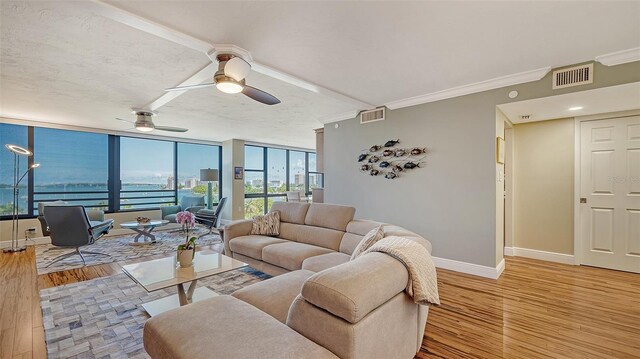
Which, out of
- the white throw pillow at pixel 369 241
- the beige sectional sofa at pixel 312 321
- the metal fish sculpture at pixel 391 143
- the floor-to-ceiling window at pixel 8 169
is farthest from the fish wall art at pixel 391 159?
the floor-to-ceiling window at pixel 8 169

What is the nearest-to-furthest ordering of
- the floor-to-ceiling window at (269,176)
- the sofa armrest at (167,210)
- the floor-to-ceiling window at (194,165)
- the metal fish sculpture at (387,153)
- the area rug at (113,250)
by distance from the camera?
1. the area rug at (113,250)
2. the metal fish sculpture at (387,153)
3. the sofa armrest at (167,210)
4. the floor-to-ceiling window at (194,165)
5. the floor-to-ceiling window at (269,176)

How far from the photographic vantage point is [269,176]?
8.95 m

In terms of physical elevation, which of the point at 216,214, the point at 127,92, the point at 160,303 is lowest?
the point at 160,303

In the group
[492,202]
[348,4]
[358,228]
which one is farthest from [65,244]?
[492,202]

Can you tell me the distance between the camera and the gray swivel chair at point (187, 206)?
671 centimetres

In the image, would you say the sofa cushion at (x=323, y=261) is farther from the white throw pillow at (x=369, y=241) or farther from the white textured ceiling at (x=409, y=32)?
the white textured ceiling at (x=409, y=32)

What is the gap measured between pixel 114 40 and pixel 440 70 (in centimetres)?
327

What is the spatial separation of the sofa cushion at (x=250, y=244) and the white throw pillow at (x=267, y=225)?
14 centimetres

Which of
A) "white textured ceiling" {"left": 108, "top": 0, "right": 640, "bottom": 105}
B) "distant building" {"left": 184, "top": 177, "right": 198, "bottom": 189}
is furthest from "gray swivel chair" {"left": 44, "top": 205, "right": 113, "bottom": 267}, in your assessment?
"white textured ceiling" {"left": 108, "top": 0, "right": 640, "bottom": 105}

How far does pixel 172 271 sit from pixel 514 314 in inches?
127

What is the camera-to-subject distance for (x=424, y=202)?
3.92 metres

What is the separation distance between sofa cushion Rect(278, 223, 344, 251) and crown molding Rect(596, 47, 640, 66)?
326 cm

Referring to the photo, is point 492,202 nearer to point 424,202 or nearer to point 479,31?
point 424,202

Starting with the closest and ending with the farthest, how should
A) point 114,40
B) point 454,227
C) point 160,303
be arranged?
point 114,40
point 160,303
point 454,227
